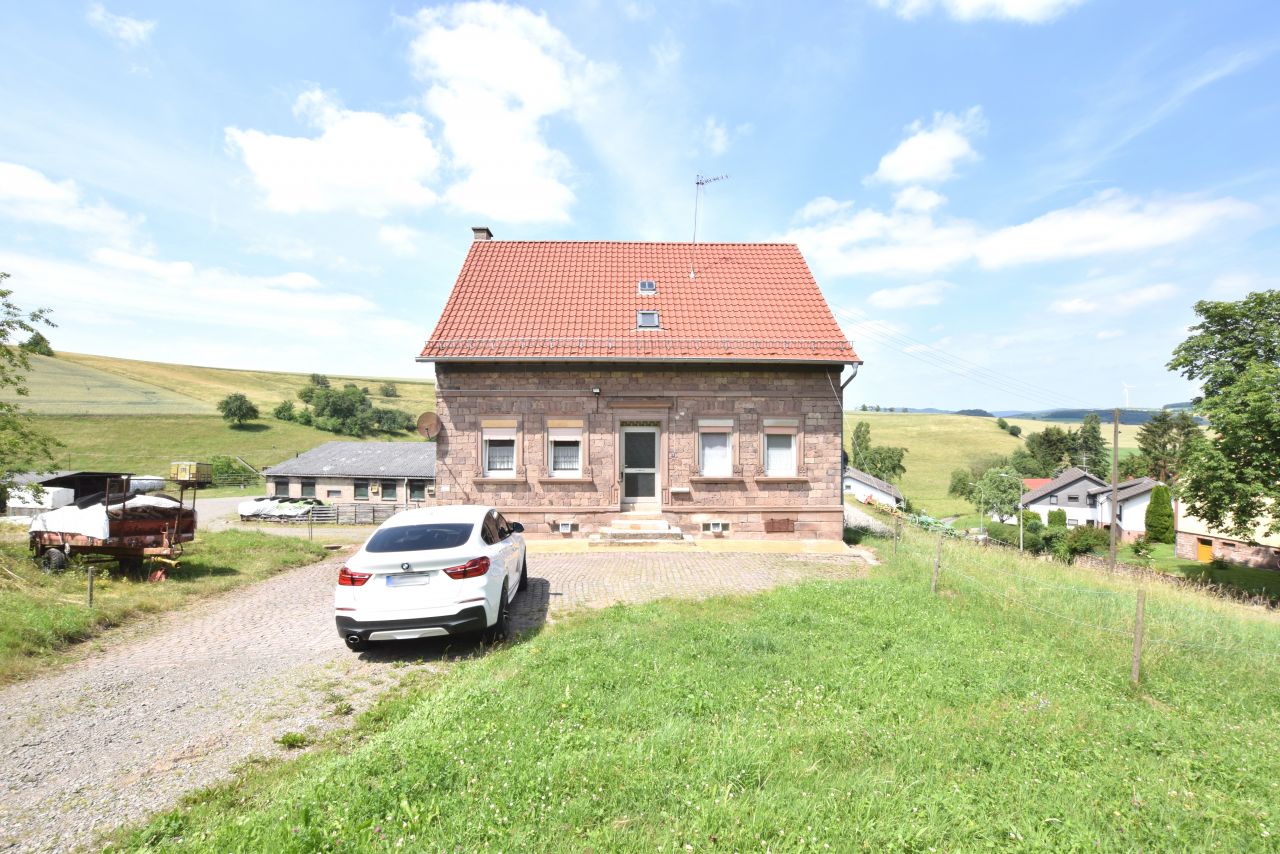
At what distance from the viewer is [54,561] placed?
10289 millimetres

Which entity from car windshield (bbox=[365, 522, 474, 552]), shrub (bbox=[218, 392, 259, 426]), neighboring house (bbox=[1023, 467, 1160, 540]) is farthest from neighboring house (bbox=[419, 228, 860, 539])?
shrub (bbox=[218, 392, 259, 426])

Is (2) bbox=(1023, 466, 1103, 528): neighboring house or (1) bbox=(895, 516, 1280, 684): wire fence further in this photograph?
(2) bbox=(1023, 466, 1103, 528): neighboring house

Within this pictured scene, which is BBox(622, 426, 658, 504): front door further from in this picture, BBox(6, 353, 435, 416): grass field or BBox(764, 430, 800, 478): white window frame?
BBox(6, 353, 435, 416): grass field

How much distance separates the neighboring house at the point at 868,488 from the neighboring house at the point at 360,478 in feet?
152

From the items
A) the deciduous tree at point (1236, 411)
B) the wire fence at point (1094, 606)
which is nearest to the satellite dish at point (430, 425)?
the wire fence at point (1094, 606)

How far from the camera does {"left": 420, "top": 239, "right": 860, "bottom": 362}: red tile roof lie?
13.9m

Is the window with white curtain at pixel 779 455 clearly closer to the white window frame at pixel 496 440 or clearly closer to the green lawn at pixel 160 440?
the white window frame at pixel 496 440

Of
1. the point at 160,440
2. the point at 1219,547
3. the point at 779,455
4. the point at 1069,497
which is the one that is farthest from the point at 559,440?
the point at 1069,497

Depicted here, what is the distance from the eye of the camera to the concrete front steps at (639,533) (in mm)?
13461

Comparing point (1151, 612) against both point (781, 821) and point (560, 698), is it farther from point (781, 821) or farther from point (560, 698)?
point (560, 698)

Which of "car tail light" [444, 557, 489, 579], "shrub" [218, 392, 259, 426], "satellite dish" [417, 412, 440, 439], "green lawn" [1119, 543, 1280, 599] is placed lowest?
"green lawn" [1119, 543, 1280, 599]

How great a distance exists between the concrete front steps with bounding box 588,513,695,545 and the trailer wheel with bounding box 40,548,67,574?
10416mm

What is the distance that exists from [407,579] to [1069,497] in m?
79.1

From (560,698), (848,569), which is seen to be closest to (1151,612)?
(848,569)
